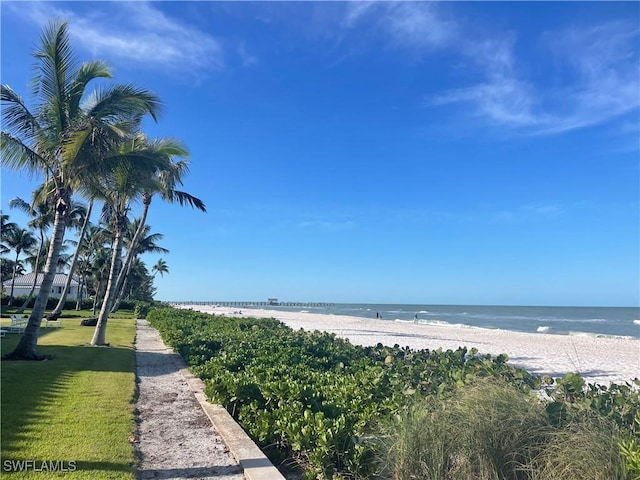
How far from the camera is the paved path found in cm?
419

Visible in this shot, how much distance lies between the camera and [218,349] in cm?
1061

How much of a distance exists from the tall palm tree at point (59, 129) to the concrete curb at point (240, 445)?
631cm

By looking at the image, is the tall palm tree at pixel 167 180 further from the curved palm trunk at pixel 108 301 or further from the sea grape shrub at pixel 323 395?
the sea grape shrub at pixel 323 395

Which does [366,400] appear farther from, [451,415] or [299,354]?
[299,354]

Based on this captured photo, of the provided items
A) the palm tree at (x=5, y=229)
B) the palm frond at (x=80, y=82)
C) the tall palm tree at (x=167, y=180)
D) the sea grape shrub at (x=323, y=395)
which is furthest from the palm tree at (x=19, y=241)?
the sea grape shrub at (x=323, y=395)

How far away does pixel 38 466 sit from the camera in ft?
13.2

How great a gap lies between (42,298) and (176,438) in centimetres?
733

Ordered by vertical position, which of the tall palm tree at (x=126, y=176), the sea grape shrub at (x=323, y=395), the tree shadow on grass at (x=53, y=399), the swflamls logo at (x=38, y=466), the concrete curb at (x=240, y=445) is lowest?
the concrete curb at (x=240, y=445)

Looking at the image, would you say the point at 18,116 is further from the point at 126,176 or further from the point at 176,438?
the point at 176,438

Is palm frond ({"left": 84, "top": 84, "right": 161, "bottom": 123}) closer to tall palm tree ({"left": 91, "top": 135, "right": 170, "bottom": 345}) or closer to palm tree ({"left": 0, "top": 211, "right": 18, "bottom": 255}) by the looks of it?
tall palm tree ({"left": 91, "top": 135, "right": 170, "bottom": 345})

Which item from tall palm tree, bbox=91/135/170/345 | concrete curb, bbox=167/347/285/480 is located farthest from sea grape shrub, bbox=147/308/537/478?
tall palm tree, bbox=91/135/170/345

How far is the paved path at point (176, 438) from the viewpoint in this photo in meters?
4.19

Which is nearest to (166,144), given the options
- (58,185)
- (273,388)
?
(58,185)

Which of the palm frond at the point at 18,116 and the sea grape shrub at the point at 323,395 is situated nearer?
the sea grape shrub at the point at 323,395
